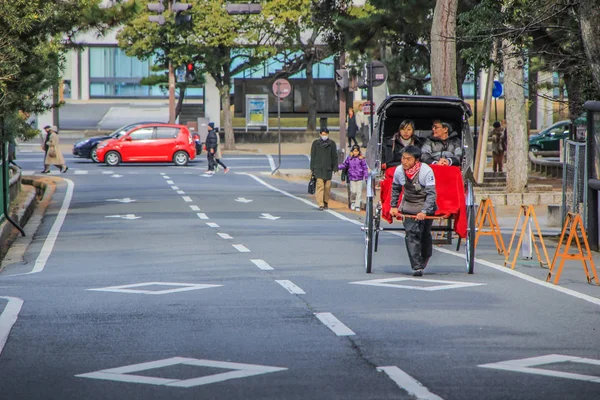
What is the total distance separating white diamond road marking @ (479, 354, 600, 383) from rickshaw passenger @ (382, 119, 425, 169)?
7.70 metres

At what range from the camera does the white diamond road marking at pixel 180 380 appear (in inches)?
283

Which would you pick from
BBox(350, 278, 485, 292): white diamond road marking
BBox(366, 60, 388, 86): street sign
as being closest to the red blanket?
BBox(350, 278, 485, 292): white diamond road marking

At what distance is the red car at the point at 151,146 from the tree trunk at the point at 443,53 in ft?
68.6

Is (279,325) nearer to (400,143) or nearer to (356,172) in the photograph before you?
(400,143)

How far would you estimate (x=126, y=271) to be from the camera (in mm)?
14398

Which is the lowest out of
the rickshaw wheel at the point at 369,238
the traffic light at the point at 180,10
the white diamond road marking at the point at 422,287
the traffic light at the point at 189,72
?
the white diamond road marking at the point at 422,287

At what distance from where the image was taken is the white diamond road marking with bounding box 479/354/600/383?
24.0 feet

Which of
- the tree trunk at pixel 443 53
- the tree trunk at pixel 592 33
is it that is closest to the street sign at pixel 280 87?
the tree trunk at pixel 443 53

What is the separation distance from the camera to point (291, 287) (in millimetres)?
12156

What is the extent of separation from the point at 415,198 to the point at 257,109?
49.1m

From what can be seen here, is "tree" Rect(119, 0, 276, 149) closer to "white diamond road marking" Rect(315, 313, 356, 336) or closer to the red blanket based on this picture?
the red blanket

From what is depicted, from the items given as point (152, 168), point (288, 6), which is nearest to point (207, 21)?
point (288, 6)

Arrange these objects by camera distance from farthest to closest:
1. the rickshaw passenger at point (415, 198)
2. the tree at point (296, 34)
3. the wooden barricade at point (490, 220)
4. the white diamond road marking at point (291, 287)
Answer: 1. the tree at point (296, 34)
2. the wooden barricade at point (490, 220)
3. the rickshaw passenger at point (415, 198)
4. the white diamond road marking at point (291, 287)

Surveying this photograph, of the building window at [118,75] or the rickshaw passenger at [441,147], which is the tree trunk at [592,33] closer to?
the rickshaw passenger at [441,147]
